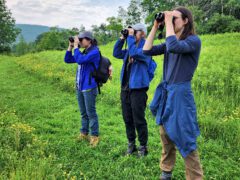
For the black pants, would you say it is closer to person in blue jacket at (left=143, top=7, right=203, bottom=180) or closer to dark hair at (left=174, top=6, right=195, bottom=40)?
person in blue jacket at (left=143, top=7, right=203, bottom=180)

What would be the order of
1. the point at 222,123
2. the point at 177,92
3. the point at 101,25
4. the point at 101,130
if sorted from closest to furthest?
the point at 177,92 → the point at 222,123 → the point at 101,130 → the point at 101,25

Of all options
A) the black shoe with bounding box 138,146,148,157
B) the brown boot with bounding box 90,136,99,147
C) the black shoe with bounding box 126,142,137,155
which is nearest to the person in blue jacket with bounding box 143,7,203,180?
the black shoe with bounding box 138,146,148,157

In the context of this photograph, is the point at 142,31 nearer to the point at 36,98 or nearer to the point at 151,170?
the point at 151,170

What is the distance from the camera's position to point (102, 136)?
6.45 meters

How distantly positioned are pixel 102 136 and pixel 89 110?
91 cm

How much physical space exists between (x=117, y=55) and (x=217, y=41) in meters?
14.2

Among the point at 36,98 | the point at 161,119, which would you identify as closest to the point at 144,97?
the point at 161,119

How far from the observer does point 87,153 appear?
18.0ft

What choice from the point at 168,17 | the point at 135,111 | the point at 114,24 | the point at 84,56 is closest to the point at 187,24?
the point at 168,17

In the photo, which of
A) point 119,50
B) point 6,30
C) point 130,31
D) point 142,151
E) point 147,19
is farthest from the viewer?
point 6,30

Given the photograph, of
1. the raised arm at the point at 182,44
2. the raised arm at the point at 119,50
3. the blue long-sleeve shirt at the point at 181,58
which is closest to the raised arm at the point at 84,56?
the raised arm at the point at 119,50

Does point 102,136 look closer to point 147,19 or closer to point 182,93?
point 182,93

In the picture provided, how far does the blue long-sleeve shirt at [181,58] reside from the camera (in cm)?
338

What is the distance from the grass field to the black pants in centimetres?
44
